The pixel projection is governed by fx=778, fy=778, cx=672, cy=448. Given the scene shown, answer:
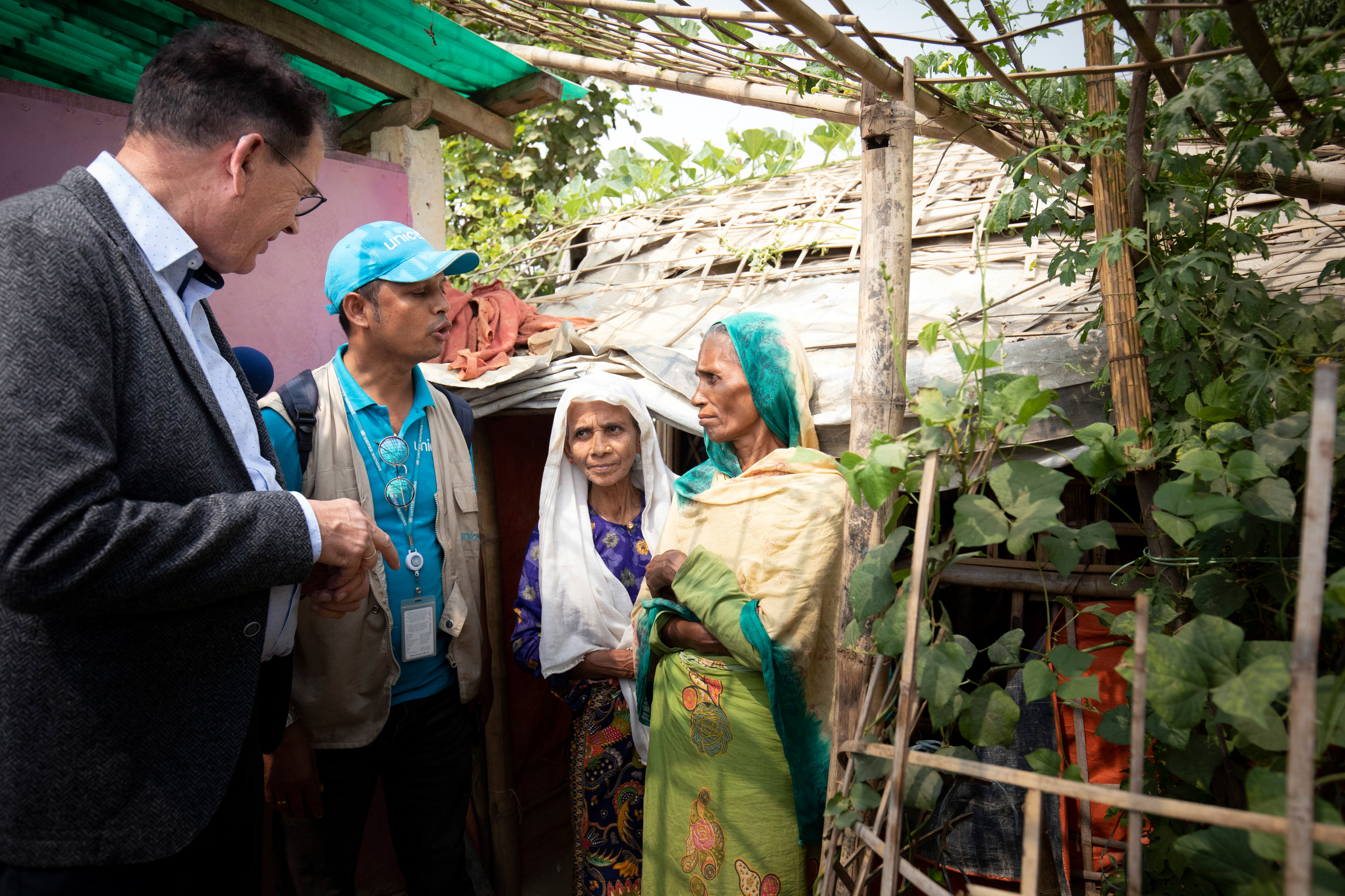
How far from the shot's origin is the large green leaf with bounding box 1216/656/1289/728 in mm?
1033

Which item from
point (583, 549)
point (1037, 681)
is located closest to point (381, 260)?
point (583, 549)

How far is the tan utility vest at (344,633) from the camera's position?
2.33 m

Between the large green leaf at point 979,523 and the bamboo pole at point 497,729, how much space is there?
2820mm

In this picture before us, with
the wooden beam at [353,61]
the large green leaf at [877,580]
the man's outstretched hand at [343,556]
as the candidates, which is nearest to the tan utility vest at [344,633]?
the man's outstretched hand at [343,556]

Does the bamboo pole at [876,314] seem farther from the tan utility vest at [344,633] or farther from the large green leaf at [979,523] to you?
the tan utility vest at [344,633]

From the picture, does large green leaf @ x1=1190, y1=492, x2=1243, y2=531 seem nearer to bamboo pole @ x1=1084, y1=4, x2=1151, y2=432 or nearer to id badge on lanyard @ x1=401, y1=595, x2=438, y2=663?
bamboo pole @ x1=1084, y1=4, x2=1151, y2=432

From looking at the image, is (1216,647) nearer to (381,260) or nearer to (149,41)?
(381,260)

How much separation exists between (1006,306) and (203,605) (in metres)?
2.99

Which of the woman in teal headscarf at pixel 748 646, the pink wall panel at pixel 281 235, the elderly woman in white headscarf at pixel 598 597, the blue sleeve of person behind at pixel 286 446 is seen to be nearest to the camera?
the woman in teal headscarf at pixel 748 646

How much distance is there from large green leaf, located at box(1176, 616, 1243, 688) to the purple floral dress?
78.3 inches

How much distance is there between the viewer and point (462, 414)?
9.41 feet

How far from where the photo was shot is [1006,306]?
321 centimetres

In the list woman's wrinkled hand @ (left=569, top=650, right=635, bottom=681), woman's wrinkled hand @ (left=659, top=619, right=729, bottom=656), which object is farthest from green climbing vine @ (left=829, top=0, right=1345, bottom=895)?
woman's wrinkled hand @ (left=569, top=650, right=635, bottom=681)

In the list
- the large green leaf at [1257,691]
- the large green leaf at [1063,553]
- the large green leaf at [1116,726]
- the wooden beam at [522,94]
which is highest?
the wooden beam at [522,94]
